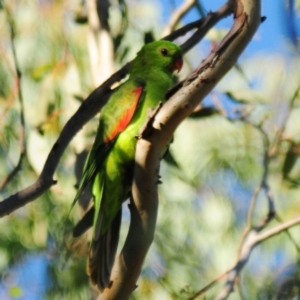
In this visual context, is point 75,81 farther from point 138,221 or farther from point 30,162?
point 138,221

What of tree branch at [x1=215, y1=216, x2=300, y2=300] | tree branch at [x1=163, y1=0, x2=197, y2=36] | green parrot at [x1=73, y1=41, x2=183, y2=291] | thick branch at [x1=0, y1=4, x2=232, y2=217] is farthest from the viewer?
tree branch at [x1=163, y1=0, x2=197, y2=36]

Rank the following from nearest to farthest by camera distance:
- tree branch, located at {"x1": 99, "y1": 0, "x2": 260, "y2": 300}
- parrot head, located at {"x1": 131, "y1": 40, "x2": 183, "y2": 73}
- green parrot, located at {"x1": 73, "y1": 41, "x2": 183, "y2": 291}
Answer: tree branch, located at {"x1": 99, "y1": 0, "x2": 260, "y2": 300} < green parrot, located at {"x1": 73, "y1": 41, "x2": 183, "y2": 291} < parrot head, located at {"x1": 131, "y1": 40, "x2": 183, "y2": 73}

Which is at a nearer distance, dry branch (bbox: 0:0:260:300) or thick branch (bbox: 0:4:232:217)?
dry branch (bbox: 0:0:260:300)

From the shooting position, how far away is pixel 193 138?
4113 mm

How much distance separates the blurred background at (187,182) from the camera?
364 cm

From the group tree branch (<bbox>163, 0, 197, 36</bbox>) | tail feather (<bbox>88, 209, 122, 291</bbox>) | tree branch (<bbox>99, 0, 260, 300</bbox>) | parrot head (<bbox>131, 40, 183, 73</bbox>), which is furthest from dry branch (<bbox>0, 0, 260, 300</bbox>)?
tree branch (<bbox>163, 0, 197, 36</bbox>)

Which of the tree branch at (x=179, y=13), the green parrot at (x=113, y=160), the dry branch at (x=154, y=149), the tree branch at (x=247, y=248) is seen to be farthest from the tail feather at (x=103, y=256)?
the tree branch at (x=179, y=13)

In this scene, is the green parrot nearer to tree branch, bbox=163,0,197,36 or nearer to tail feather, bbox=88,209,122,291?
tail feather, bbox=88,209,122,291

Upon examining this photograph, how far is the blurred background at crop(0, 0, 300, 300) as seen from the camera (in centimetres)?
364

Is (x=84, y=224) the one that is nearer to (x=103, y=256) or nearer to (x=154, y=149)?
(x=103, y=256)

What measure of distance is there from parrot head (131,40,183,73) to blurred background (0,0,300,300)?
0.26 metres

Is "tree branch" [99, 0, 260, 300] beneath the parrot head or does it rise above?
beneath

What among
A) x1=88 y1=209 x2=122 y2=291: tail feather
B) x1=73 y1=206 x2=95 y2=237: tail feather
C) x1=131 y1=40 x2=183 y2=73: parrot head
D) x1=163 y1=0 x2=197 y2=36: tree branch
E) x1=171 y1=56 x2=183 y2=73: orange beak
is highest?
x1=163 y1=0 x2=197 y2=36: tree branch

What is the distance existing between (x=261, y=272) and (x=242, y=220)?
1.08 feet
